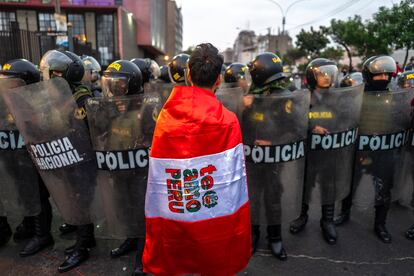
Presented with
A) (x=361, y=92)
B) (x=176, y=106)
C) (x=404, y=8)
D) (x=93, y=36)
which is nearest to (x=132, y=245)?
(x=176, y=106)

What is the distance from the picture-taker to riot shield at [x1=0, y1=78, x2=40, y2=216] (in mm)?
3049

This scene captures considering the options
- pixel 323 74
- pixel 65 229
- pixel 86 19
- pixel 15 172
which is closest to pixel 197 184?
pixel 323 74

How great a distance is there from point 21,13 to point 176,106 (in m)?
33.0

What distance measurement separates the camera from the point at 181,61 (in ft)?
14.6

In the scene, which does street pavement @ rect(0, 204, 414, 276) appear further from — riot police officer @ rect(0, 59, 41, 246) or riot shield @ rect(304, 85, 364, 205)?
riot shield @ rect(304, 85, 364, 205)

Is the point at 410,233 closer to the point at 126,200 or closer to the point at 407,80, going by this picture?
the point at 407,80

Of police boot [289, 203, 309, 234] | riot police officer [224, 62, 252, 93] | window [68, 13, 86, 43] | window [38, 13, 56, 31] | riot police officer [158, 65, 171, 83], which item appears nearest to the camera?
police boot [289, 203, 309, 234]

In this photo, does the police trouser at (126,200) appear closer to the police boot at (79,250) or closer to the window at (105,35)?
the police boot at (79,250)

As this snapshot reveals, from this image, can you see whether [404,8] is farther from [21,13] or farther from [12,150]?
[21,13]

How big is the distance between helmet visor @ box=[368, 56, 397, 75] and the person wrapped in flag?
2255 millimetres

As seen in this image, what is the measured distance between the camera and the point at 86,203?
2959 mm

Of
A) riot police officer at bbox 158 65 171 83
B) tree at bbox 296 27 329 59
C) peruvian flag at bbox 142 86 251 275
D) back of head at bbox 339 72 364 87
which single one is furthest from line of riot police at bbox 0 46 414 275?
tree at bbox 296 27 329 59

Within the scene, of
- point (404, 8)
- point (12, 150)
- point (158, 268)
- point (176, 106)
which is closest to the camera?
point (176, 106)

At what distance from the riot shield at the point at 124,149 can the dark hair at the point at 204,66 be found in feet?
2.47
